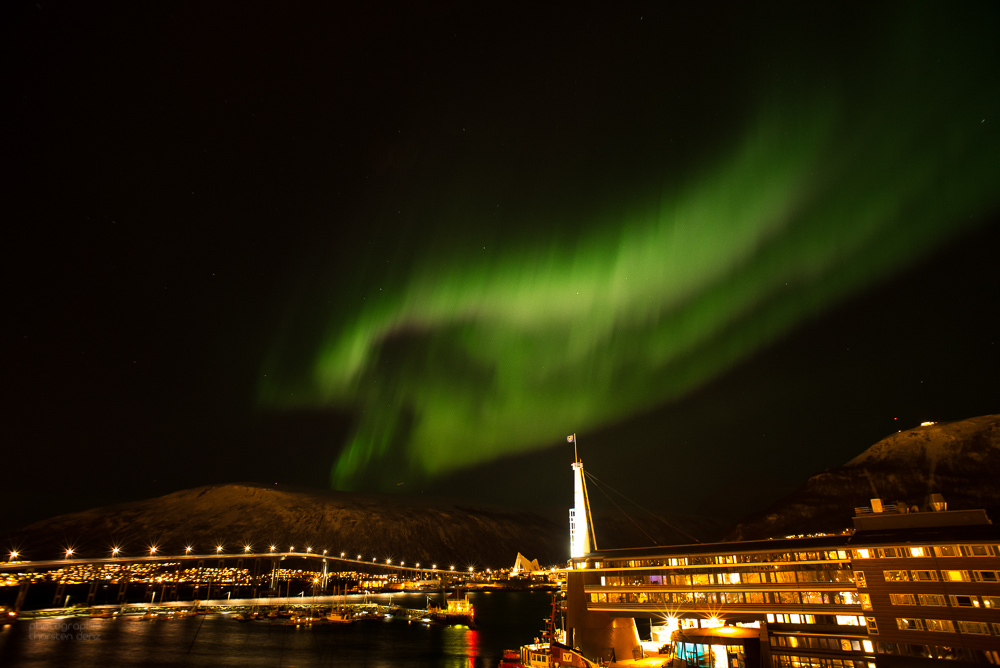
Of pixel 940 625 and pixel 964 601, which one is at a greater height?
pixel 964 601

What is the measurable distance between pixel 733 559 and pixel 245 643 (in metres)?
87.4

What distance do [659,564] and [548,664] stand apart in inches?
705

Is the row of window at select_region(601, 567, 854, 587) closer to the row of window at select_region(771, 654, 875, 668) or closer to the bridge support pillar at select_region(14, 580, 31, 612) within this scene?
the row of window at select_region(771, 654, 875, 668)

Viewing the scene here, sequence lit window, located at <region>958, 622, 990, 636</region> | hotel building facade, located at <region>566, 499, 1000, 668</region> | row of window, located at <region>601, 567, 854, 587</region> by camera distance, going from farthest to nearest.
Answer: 1. row of window, located at <region>601, 567, 854, 587</region>
2. hotel building facade, located at <region>566, 499, 1000, 668</region>
3. lit window, located at <region>958, 622, 990, 636</region>

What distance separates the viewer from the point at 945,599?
136 ft

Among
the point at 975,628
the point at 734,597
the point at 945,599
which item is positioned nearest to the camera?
the point at 975,628

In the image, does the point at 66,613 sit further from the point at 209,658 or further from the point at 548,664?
the point at 548,664

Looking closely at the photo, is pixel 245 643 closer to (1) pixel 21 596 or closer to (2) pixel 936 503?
(1) pixel 21 596

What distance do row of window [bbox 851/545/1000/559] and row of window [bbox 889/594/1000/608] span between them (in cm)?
313

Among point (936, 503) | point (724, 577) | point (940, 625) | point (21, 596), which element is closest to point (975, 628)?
point (940, 625)

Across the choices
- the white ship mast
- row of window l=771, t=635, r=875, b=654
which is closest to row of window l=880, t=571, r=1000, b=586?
row of window l=771, t=635, r=875, b=654

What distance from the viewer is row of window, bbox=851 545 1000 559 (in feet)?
136

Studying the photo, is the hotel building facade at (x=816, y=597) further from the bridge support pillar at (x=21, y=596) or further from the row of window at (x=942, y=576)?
the bridge support pillar at (x=21, y=596)

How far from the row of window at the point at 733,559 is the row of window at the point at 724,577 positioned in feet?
3.63
